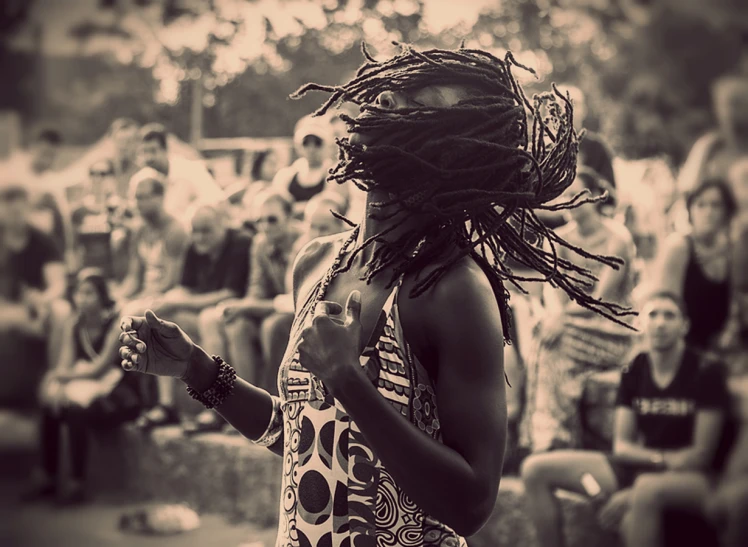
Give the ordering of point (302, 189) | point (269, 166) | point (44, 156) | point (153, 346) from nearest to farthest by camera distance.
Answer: point (153, 346) → point (302, 189) → point (269, 166) → point (44, 156)

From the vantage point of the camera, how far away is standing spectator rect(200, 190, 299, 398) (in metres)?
5.70

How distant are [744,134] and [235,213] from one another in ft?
10.5

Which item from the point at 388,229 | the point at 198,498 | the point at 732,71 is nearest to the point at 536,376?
the point at 198,498

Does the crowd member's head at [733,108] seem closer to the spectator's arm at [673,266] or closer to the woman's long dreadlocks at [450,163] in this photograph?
the spectator's arm at [673,266]

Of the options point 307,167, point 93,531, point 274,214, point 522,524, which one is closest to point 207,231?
point 274,214

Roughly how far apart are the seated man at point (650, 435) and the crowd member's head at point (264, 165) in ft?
12.0

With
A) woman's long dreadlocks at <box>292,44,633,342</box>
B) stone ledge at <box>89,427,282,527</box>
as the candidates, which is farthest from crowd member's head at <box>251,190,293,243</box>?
woman's long dreadlocks at <box>292,44,633,342</box>

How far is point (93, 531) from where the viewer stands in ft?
19.3

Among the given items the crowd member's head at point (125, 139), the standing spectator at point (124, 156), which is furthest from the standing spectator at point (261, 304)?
the crowd member's head at point (125, 139)

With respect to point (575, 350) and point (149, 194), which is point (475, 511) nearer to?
point (575, 350)

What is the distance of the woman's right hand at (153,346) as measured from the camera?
1985 millimetres

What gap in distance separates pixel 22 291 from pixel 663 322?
510 centimetres

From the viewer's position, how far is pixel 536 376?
4730 millimetres

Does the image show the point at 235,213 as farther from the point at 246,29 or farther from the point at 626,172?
the point at 246,29
